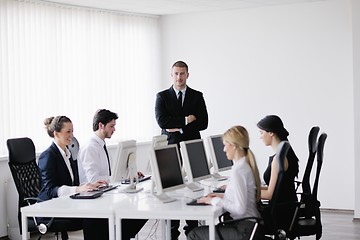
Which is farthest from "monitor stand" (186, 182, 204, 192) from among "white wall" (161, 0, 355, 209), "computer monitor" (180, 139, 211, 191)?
"white wall" (161, 0, 355, 209)

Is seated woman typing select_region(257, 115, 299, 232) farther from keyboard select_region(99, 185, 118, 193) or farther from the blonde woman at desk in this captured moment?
keyboard select_region(99, 185, 118, 193)

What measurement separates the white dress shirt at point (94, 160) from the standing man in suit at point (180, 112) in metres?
1.02

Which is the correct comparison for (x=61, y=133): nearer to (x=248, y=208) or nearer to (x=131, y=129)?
(x=248, y=208)

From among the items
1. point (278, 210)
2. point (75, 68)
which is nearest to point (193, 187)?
point (278, 210)

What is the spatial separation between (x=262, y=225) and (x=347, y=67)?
4.48m

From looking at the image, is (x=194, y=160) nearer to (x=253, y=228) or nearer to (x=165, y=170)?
(x=165, y=170)

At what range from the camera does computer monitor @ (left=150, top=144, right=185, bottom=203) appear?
5.00m

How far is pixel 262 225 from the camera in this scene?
16.0ft

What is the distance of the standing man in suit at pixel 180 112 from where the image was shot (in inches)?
274

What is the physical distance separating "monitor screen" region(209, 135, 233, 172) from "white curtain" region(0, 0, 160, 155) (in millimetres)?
2617

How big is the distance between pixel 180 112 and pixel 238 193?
2.41 metres

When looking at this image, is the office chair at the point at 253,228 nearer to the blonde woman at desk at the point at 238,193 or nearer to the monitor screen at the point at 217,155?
the blonde woman at desk at the point at 238,193

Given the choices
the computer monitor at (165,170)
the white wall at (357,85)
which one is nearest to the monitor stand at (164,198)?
the computer monitor at (165,170)

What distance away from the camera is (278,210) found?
205 inches
